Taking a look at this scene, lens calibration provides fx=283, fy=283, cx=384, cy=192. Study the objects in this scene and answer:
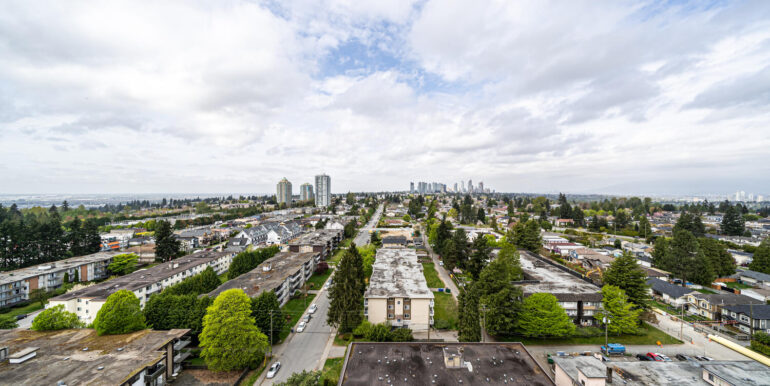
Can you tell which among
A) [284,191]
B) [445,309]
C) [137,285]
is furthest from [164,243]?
[284,191]

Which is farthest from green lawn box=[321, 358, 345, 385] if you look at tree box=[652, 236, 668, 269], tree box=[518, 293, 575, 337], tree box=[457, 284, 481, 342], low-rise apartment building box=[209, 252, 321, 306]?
tree box=[652, 236, 668, 269]

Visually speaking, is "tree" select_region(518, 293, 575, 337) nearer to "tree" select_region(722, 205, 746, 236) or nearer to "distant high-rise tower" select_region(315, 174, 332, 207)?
"tree" select_region(722, 205, 746, 236)

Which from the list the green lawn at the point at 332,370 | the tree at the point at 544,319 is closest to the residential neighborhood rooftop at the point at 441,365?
the green lawn at the point at 332,370

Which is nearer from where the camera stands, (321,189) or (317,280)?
(317,280)

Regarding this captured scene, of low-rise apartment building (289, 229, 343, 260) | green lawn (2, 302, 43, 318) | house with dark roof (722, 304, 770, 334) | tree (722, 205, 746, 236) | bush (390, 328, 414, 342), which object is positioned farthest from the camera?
tree (722, 205, 746, 236)

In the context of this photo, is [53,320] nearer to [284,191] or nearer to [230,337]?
[230,337]

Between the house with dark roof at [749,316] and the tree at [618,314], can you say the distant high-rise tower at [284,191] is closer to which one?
the tree at [618,314]

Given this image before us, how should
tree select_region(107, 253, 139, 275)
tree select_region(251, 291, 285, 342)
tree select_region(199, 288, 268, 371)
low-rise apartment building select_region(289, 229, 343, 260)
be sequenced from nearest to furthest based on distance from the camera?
tree select_region(199, 288, 268, 371), tree select_region(251, 291, 285, 342), tree select_region(107, 253, 139, 275), low-rise apartment building select_region(289, 229, 343, 260)

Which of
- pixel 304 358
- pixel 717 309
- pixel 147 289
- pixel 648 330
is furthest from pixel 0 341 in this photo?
pixel 717 309
